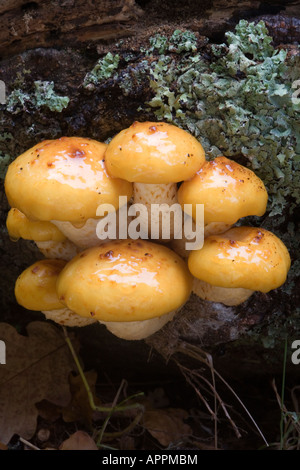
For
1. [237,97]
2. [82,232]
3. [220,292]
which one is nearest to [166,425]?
[220,292]

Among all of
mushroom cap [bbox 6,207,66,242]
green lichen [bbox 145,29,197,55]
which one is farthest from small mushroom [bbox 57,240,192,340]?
green lichen [bbox 145,29,197,55]

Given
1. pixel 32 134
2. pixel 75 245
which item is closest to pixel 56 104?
pixel 32 134

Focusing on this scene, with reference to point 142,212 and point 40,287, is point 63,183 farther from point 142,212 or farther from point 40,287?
point 40,287

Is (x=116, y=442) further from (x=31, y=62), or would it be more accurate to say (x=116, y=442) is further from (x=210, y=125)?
(x=31, y=62)

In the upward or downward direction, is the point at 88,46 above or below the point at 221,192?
above

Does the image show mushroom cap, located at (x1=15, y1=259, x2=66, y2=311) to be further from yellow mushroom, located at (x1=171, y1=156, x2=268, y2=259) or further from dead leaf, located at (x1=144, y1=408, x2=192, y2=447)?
dead leaf, located at (x1=144, y1=408, x2=192, y2=447)

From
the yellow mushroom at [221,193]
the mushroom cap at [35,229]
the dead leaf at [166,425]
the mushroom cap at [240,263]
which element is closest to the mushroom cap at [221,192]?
the yellow mushroom at [221,193]

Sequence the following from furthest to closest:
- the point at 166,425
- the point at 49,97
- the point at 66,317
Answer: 1. the point at 166,425
2. the point at 66,317
3. the point at 49,97
